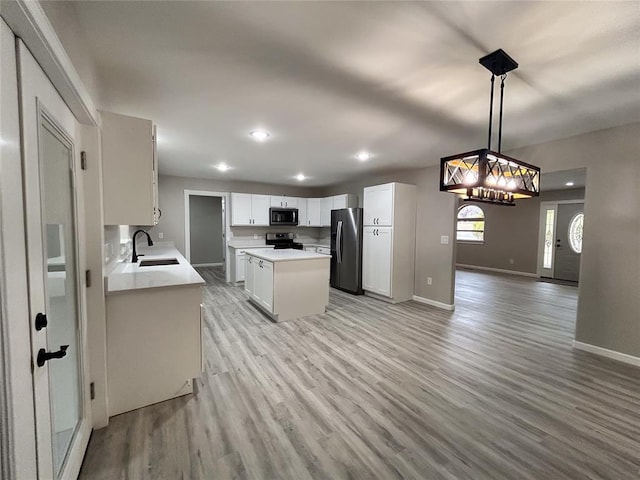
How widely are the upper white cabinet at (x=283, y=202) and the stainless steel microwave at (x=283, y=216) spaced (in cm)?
12

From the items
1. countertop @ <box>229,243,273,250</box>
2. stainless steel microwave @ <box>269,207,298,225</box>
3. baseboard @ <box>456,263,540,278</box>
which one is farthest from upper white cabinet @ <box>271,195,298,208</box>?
baseboard @ <box>456,263,540,278</box>

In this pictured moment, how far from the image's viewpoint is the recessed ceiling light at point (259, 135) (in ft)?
9.89

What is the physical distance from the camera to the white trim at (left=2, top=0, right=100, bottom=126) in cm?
77

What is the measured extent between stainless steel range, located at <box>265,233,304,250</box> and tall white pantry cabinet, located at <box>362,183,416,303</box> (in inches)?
85.7

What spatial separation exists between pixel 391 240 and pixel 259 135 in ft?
9.09

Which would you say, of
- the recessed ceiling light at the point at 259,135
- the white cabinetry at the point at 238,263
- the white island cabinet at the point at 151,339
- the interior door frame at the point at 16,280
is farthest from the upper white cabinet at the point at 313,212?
the interior door frame at the point at 16,280

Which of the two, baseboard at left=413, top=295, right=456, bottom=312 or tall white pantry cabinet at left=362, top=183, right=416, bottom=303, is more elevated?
tall white pantry cabinet at left=362, top=183, right=416, bottom=303

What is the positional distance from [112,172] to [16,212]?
1.18m

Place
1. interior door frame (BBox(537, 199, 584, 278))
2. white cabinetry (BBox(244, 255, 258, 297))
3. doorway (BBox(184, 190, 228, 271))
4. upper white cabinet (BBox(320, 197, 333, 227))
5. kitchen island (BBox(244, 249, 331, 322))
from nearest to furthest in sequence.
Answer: kitchen island (BBox(244, 249, 331, 322))
white cabinetry (BBox(244, 255, 258, 297))
upper white cabinet (BBox(320, 197, 333, 227))
interior door frame (BBox(537, 199, 584, 278))
doorway (BBox(184, 190, 228, 271))

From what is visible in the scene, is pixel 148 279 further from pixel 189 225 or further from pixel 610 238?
pixel 610 238

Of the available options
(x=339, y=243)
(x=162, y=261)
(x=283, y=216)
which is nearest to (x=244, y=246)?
(x=283, y=216)

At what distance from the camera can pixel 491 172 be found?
178cm

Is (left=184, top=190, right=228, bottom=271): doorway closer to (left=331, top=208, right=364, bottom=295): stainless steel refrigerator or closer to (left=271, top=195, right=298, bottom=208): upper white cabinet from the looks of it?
(left=271, top=195, right=298, bottom=208): upper white cabinet

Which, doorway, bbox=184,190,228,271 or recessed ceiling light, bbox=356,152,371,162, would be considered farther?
doorway, bbox=184,190,228,271
